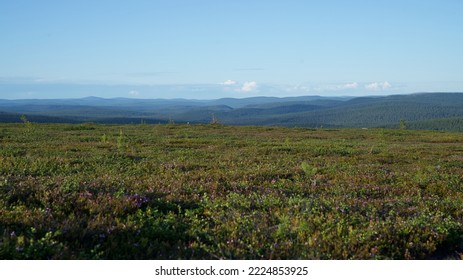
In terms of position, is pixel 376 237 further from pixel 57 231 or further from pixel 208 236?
pixel 57 231

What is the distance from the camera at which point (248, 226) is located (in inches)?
262

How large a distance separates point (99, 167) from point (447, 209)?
32.7 feet

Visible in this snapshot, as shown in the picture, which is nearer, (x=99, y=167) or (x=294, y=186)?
(x=294, y=186)

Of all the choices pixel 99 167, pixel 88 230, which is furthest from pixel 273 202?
pixel 99 167

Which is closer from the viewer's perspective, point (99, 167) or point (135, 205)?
point (135, 205)

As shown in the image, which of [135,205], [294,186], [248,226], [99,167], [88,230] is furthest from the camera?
[99,167]
